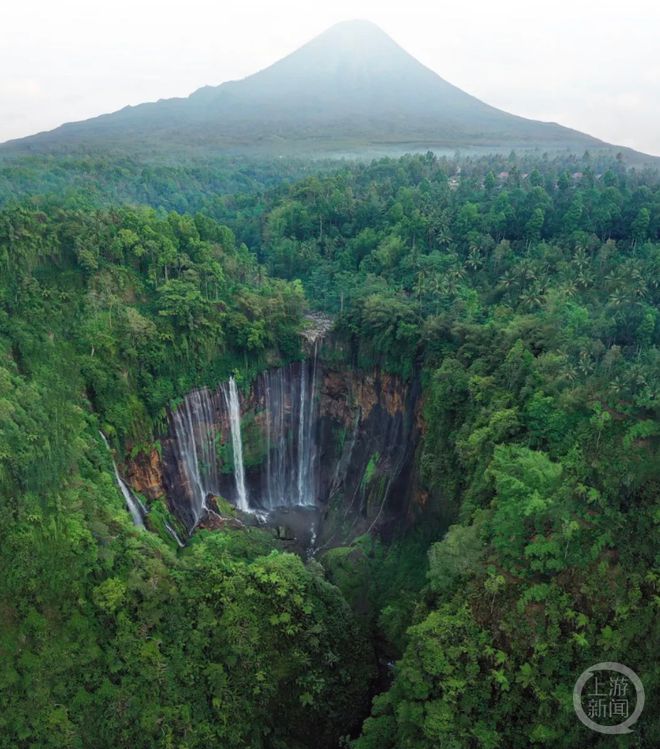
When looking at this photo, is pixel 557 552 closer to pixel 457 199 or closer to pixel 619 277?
pixel 619 277

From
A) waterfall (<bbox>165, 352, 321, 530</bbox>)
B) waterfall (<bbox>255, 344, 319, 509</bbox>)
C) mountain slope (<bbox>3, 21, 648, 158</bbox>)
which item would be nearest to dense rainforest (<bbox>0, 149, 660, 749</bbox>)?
waterfall (<bbox>165, 352, 321, 530</bbox>)

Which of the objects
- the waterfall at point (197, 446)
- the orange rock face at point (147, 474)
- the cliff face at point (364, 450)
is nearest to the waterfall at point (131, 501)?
the orange rock face at point (147, 474)

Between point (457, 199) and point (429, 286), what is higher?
point (457, 199)

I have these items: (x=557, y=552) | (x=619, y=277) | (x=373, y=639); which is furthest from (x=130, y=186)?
(x=557, y=552)

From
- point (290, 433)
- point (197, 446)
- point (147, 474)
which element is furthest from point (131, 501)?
point (290, 433)

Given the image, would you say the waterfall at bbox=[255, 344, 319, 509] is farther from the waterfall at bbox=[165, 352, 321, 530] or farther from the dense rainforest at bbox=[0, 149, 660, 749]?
the dense rainforest at bbox=[0, 149, 660, 749]

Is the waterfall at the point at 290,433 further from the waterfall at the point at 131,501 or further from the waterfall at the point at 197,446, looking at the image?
the waterfall at the point at 131,501

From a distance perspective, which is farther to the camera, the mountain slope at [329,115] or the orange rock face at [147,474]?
the mountain slope at [329,115]
